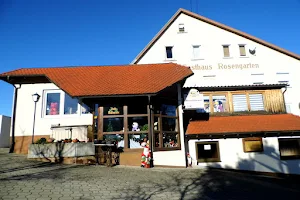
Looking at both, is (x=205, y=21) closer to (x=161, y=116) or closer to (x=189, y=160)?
(x=161, y=116)

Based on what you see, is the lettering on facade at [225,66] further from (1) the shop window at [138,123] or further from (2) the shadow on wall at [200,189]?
(2) the shadow on wall at [200,189]

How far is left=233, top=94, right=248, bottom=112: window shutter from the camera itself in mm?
16875

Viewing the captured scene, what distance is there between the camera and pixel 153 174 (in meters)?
10.4

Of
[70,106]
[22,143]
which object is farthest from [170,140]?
[22,143]

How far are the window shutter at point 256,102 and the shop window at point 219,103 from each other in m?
1.79

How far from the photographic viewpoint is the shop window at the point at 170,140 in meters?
13.2

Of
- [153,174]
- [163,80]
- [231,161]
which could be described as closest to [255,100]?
[231,161]

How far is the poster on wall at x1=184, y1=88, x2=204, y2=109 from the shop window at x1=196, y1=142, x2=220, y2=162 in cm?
244

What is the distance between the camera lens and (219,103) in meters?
17.1

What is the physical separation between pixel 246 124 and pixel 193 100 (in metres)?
3.51

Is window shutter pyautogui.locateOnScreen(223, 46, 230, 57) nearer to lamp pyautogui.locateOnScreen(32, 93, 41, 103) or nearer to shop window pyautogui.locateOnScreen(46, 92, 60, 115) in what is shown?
shop window pyautogui.locateOnScreen(46, 92, 60, 115)

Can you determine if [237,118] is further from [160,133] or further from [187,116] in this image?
[160,133]

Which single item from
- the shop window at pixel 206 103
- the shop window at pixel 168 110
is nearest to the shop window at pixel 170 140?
the shop window at pixel 168 110

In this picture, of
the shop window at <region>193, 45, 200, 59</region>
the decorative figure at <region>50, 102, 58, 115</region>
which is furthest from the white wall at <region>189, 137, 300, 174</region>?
the shop window at <region>193, 45, 200, 59</region>
